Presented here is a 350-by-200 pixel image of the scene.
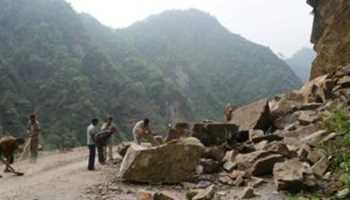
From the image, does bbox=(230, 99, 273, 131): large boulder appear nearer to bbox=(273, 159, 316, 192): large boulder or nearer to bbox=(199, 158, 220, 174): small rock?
bbox=(199, 158, 220, 174): small rock

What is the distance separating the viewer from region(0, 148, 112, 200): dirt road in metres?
11.9

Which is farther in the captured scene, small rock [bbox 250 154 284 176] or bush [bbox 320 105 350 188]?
small rock [bbox 250 154 284 176]

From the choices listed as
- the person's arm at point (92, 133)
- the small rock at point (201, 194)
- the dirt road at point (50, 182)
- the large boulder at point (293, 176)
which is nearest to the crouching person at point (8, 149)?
the dirt road at point (50, 182)

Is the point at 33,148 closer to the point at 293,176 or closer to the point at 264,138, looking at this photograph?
the point at 264,138

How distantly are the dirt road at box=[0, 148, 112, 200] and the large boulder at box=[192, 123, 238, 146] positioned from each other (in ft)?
10.4

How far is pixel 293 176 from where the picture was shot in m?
10.7

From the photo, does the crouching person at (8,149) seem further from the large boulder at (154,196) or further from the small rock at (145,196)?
the large boulder at (154,196)

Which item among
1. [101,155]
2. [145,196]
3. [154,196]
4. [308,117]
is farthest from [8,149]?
[308,117]

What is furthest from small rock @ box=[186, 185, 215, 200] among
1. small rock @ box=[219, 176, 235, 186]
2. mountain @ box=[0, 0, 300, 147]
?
mountain @ box=[0, 0, 300, 147]

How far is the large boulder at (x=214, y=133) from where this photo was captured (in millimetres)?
16078

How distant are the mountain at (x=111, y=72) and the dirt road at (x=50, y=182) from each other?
105ft

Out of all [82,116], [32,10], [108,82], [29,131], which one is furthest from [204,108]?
[29,131]

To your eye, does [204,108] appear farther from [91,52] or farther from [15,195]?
[15,195]

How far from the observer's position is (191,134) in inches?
653
